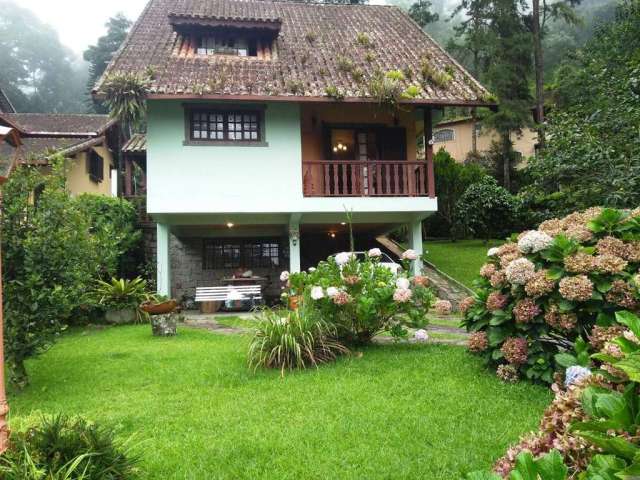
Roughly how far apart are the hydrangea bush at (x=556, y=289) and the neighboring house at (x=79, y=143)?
14.1m

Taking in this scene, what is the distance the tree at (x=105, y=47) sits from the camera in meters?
33.9

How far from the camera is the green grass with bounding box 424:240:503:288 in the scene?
14461mm

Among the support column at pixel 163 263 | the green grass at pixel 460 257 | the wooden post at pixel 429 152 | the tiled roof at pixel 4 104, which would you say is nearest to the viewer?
the support column at pixel 163 263

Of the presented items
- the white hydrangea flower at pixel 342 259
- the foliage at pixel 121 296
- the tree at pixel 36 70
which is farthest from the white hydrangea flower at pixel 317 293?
the tree at pixel 36 70

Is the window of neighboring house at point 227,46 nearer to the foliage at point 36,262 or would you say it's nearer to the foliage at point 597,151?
the foliage at point 597,151

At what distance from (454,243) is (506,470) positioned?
18.5m

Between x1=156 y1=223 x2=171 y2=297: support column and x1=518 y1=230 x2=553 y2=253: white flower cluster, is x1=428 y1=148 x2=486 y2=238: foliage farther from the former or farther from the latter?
x1=518 y1=230 x2=553 y2=253: white flower cluster

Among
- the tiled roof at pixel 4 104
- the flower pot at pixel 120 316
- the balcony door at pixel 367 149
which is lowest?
the flower pot at pixel 120 316

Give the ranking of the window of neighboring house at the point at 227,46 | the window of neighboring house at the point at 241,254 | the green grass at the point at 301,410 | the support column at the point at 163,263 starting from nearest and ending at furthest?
the green grass at the point at 301,410 → the support column at the point at 163,263 → the window of neighboring house at the point at 227,46 → the window of neighboring house at the point at 241,254

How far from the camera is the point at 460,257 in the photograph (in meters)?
16.6

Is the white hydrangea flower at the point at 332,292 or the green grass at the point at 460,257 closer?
the white hydrangea flower at the point at 332,292

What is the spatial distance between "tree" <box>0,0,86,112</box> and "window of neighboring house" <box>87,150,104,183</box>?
22903 mm

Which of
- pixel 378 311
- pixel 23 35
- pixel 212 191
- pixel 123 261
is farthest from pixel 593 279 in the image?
pixel 23 35

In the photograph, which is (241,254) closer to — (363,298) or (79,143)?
(79,143)
